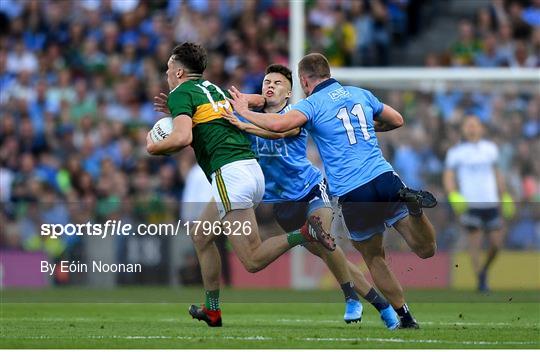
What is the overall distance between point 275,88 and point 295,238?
160 centimetres

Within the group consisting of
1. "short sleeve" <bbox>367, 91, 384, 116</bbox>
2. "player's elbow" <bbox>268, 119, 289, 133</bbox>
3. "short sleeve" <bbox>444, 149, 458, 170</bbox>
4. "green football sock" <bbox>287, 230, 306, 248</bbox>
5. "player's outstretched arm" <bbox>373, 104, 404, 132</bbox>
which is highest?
"short sleeve" <bbox>444, 149, 458, 170</bbox>

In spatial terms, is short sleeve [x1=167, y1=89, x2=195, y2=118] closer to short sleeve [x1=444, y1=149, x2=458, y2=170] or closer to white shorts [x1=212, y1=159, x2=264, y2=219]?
white shorts [x1=212, y1=159, x2=264, y2=219]

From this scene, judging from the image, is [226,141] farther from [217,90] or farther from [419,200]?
[419,200]

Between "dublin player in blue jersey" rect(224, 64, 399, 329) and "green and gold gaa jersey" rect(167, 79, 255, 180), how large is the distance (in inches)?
7.3

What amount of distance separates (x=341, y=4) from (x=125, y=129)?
4.21 meters

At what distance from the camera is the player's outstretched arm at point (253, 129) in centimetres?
1180

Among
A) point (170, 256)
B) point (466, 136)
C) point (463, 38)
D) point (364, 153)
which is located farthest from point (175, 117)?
point (463, 38)

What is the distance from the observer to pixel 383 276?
11719mm

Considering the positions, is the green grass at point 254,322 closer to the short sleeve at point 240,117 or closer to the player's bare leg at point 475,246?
the player's bare leg at point 475,246

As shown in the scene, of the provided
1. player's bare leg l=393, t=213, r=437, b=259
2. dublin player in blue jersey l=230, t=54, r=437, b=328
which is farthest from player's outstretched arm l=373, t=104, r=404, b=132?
player's bare leg l=393, t=213, r=437, b=259

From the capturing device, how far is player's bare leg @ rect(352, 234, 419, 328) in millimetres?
11703

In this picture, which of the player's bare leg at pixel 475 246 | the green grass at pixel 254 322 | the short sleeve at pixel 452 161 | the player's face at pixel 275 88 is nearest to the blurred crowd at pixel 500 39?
the short sleeve at pixel 452 161

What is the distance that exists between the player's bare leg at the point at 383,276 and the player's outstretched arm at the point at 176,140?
65.0 inches


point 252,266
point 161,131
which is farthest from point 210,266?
point 161,131
